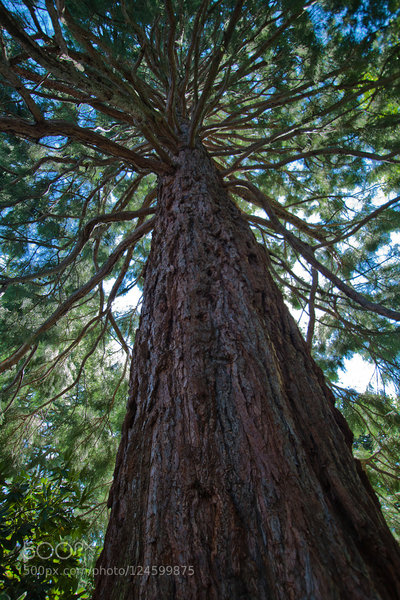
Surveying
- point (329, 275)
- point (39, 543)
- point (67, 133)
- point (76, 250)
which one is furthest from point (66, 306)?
point (329, 275)

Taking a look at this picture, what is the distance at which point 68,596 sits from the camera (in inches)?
64.6

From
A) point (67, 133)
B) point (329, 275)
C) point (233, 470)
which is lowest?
point (233, 470)

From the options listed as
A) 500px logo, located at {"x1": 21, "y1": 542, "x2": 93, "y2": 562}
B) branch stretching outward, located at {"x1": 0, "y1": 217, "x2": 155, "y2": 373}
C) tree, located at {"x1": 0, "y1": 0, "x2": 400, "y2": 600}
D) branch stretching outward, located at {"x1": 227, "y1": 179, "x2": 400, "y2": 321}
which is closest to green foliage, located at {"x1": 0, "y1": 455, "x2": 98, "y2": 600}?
500px logo, located at {"x1": 21, "y1": 542, "x2": 93, "y2": 562}

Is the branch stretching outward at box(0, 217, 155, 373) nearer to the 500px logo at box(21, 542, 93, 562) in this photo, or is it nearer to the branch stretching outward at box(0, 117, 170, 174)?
the branch stretching outward at box(0, 117, 170, 174)

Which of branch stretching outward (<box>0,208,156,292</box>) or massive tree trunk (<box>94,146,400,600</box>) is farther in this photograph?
branch stretching outward (<box>0,208,156,292</box>)

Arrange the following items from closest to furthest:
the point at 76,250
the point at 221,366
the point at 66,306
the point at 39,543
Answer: the point at 221,366, the point at 39,543, the point at 66,306, the point at 76,250

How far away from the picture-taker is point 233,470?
0.94 metres

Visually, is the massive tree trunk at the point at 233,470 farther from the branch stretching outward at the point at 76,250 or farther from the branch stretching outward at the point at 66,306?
the branch stretching outward at the point at 76,250

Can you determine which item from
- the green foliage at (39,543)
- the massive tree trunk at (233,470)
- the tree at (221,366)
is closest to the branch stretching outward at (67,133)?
the tree at (221,366)

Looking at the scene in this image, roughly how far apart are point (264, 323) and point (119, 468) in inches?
30.6

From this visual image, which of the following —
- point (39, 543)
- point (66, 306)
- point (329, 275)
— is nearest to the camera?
point (329, 275)

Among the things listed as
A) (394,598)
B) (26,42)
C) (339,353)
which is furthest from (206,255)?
(339,353)

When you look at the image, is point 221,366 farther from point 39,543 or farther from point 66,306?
point 39,543

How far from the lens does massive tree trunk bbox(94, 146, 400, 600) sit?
0.78 m
